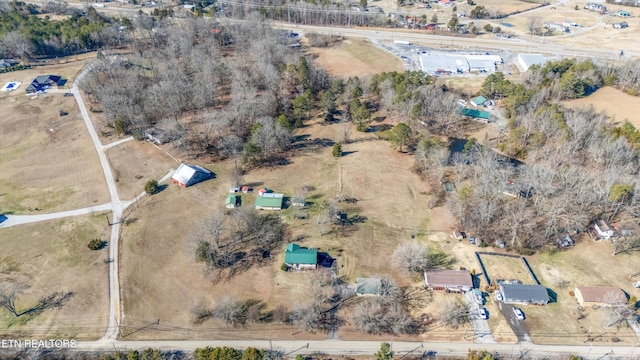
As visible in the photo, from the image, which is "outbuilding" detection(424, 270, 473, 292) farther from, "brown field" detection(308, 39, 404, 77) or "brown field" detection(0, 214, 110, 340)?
"brown field" detection(308, 39, 404, 77)

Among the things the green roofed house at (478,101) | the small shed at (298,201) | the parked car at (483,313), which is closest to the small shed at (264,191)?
the small shed at (298,201)

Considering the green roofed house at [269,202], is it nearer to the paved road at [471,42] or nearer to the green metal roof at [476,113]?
the green metal roof at [476,113]

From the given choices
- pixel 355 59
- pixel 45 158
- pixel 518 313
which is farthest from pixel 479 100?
pixel 45 158

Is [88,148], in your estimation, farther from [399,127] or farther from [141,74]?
[399,127]

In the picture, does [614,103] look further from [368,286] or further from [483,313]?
[368,286]

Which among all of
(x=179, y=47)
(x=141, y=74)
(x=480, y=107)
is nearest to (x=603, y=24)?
(x=480, y=107)
